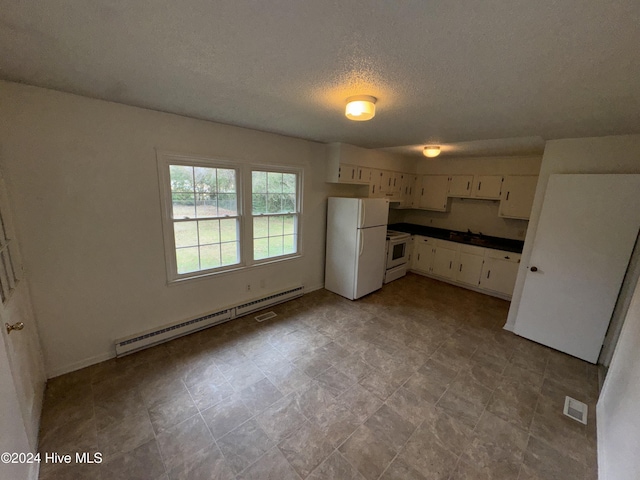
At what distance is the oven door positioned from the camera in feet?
15.2

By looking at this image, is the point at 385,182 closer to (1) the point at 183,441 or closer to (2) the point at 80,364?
(1) the point at 183,441

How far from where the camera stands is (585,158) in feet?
8.90

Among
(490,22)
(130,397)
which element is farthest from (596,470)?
(130,397)

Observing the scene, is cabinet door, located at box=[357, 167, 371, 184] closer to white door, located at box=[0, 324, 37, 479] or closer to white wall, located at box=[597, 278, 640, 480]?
white wall, located at box=[597, 278, 640, 480]

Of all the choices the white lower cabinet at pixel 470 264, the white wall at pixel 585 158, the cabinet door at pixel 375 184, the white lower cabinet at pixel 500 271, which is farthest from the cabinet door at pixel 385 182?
the white wall at pixel 585 158

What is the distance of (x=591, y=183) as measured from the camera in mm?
2564

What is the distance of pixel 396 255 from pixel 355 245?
1358 mm

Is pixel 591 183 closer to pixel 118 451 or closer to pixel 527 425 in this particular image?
pixel 527 425

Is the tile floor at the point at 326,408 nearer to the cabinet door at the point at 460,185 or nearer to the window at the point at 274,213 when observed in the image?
the window at the point at 274,213

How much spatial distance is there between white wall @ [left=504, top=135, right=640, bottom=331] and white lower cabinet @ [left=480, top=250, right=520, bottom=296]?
39.9 inches

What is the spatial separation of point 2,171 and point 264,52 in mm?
2180

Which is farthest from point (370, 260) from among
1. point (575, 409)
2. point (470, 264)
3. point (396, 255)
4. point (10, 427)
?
point (10, 427)

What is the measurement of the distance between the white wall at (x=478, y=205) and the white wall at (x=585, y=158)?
4.78 feet

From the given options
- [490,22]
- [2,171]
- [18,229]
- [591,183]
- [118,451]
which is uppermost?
[490,22]
